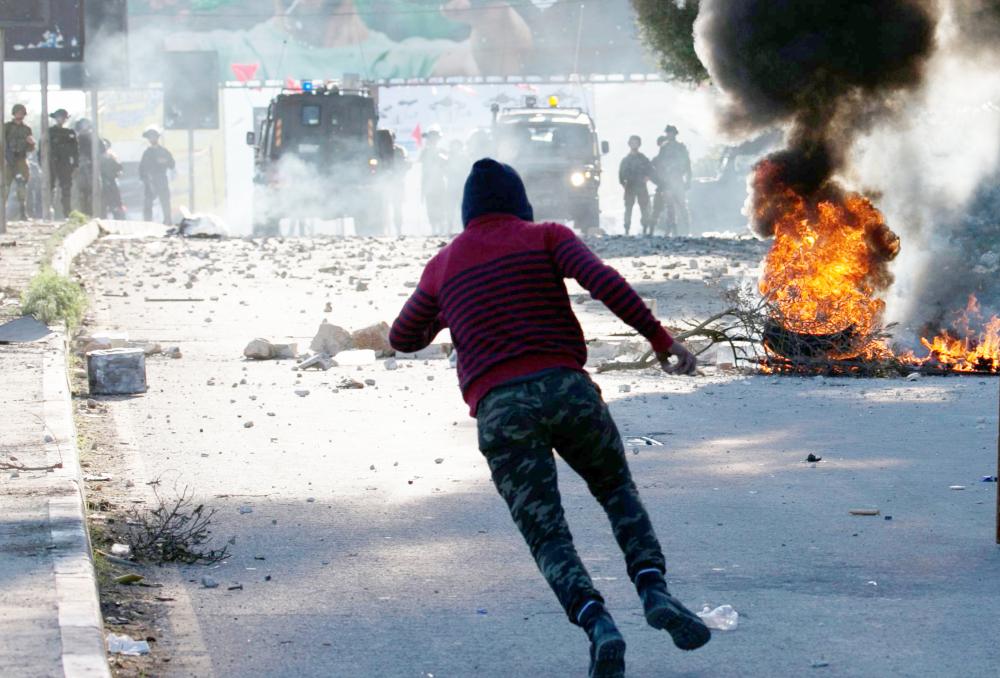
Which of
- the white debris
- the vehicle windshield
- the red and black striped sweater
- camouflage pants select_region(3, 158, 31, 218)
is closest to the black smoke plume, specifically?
the red and black striped sweater

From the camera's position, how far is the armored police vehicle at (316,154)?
2892cm

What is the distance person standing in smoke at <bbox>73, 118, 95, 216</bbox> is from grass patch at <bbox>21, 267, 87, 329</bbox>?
16.6 meters

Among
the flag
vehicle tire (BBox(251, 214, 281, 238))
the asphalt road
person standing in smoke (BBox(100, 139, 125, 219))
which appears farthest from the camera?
the flag

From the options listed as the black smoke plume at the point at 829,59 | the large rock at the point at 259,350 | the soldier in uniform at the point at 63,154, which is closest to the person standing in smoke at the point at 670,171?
the soldier in uniform at the point at 63,154

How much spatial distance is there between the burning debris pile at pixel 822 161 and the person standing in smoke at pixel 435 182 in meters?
18.4

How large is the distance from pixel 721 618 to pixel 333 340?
729 cm

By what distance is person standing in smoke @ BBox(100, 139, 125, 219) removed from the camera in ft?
102

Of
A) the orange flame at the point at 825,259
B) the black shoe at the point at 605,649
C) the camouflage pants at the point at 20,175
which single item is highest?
the black shoe at the point at 605,649

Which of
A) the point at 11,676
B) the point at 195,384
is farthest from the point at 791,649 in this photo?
the point at 195,384

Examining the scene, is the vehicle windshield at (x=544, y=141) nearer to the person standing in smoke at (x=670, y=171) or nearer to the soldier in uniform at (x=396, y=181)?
the person standing in smoke at (x=670, y=171)

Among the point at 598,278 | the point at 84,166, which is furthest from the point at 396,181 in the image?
the point at 598,278

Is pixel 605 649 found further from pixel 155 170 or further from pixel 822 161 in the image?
pixel 155 170

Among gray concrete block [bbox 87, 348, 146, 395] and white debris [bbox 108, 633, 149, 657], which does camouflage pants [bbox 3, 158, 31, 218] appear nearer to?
gray concrete block [bbox 87, 348, 146, 395]

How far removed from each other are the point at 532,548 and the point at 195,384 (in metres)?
6.56
